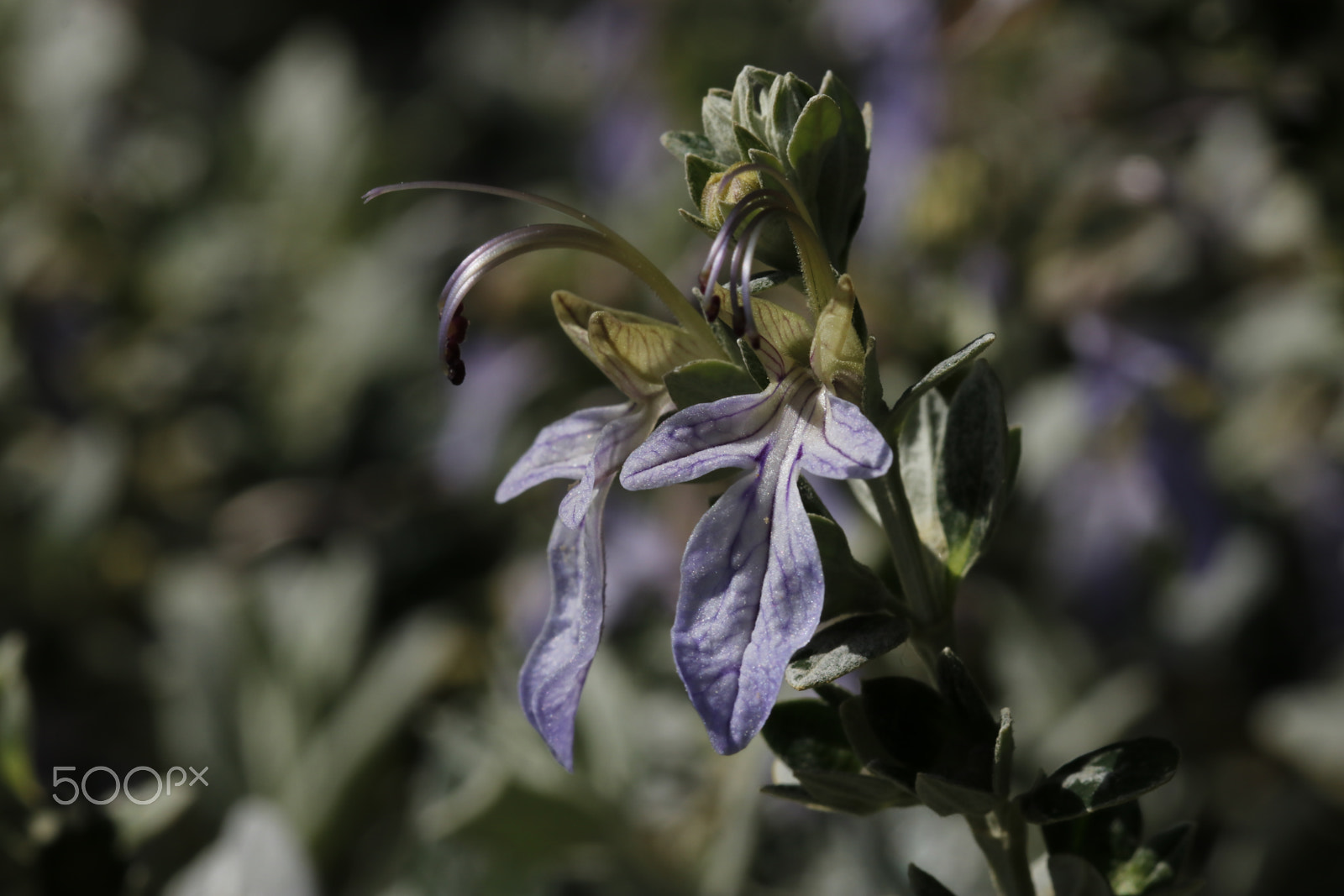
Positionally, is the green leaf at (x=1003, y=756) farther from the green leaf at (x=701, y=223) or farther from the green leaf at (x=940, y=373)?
the green leaf at (x=701, y=223)

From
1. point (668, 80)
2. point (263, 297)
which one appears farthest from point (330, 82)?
point (668, 80)

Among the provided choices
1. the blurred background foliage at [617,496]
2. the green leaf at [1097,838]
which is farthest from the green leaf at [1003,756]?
the blurred background foliage at [617,496]

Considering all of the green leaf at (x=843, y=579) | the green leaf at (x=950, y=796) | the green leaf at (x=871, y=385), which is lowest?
the green leaf at (x=950, y=796)

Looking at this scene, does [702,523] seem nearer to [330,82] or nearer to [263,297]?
[263,297]

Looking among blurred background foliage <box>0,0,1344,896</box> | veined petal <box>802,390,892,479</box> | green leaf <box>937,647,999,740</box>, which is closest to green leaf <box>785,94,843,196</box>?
veined petal <box>802,390,892,479</box>

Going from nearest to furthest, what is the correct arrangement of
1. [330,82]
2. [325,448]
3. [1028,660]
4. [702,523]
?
[702,523]
[1028,660]
[325,448]
[330,82]

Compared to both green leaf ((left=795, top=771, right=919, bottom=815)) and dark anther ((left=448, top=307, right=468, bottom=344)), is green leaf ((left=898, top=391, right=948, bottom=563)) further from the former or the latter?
dark anther ((left=448, top=307, right=468, bottom=344))

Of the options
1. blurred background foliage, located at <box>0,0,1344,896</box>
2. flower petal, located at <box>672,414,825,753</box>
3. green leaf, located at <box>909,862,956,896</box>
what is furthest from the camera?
blurred background foliage, located at <box>0,0,1344,896</box>
